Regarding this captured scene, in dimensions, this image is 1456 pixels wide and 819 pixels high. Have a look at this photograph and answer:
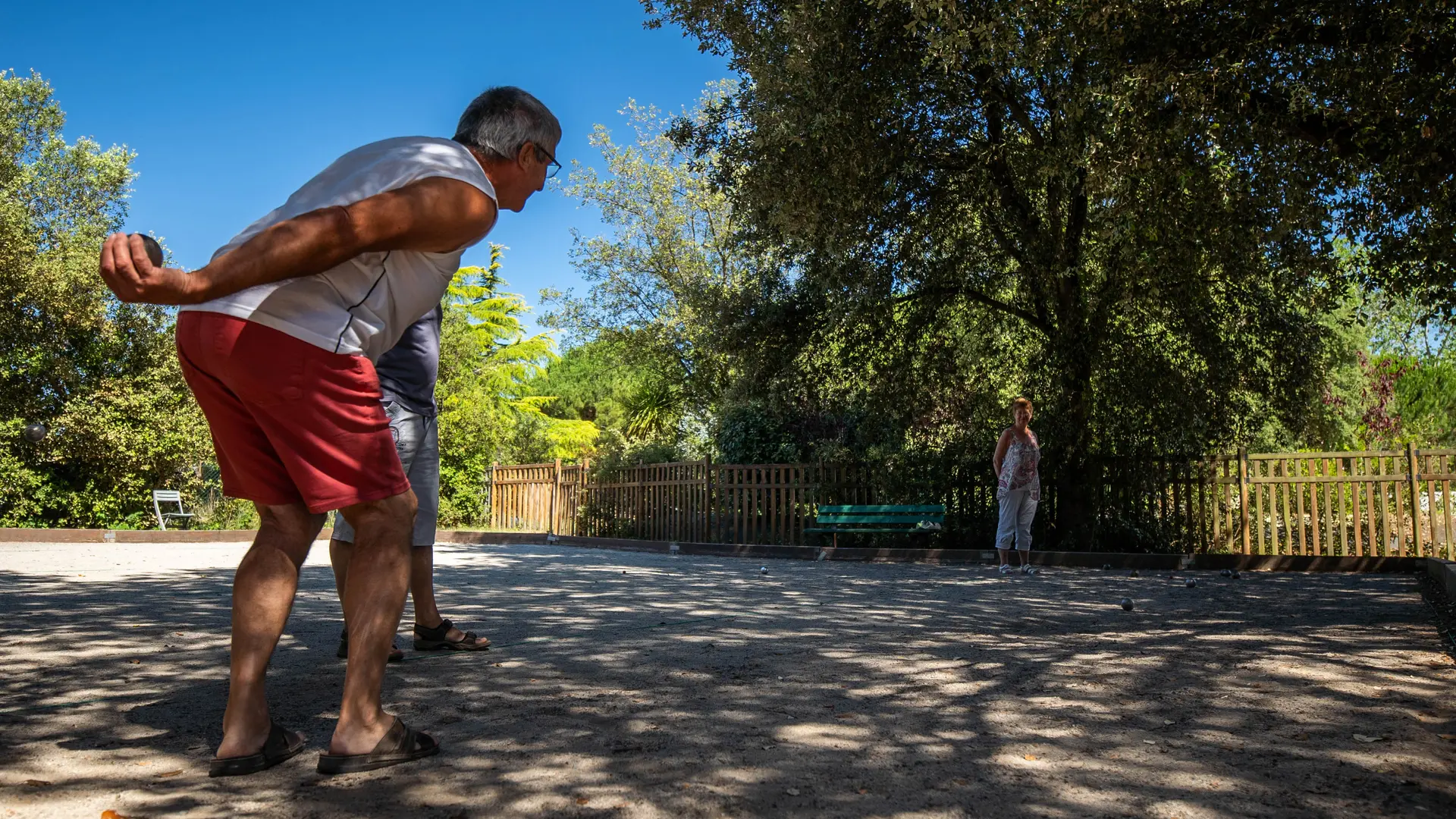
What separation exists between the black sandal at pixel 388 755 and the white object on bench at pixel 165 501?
20380 millimetres

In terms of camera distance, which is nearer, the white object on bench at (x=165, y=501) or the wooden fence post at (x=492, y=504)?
the white object on bench at (x=165, y=501)

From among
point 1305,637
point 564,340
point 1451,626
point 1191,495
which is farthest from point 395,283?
point 564,340

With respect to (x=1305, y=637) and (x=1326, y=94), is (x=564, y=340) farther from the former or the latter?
(x=1305, y=637)

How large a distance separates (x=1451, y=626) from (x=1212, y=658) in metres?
2.22

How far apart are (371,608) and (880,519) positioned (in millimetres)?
13044

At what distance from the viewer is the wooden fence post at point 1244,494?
13.3 metres

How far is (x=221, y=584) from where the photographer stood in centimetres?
801

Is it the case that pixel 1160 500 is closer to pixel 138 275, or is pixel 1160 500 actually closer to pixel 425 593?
pixel 425 593

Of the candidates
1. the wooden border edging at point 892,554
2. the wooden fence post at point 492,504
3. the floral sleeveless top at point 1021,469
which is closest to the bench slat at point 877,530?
the wooden border edging at point 892,554

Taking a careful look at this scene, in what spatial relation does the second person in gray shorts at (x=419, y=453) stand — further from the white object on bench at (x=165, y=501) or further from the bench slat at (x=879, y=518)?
the white object on bench at (x=165, y=501)

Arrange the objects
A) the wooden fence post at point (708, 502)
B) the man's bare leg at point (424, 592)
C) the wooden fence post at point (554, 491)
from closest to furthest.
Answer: the man's bare leg at point (424, 592)
the wooden fence post at point (708, 502)
the wooden fence post at point (554, 491)

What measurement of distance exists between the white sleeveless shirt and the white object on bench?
20.4m

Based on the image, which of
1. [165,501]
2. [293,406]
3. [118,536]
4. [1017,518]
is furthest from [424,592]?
[165,501]

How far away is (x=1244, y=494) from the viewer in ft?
43.7
